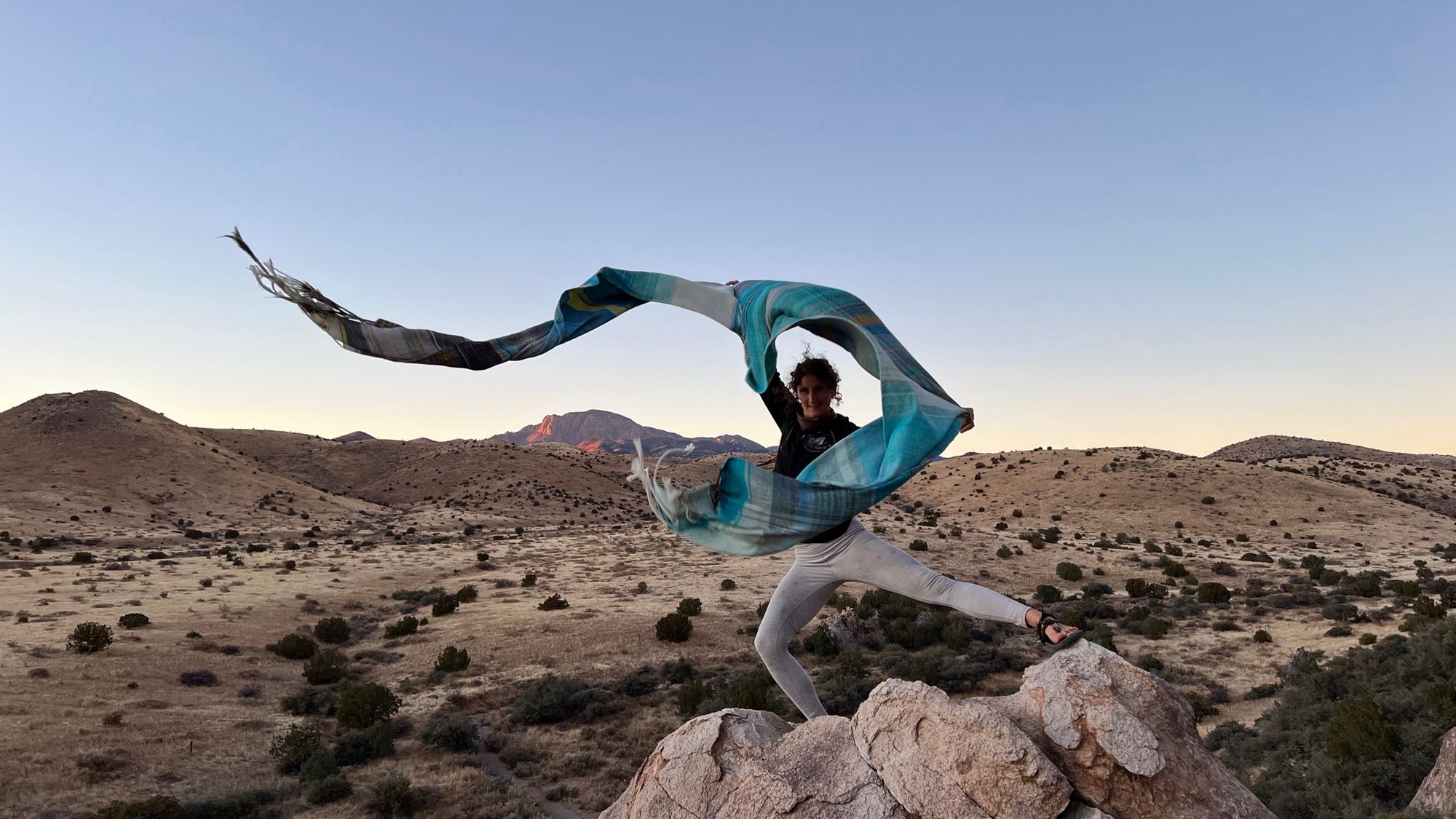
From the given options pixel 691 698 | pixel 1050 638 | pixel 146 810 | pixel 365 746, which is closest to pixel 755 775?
pixel 1050 638

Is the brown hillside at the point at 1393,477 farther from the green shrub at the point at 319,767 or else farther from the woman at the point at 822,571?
the green shrub at the point at 319,767

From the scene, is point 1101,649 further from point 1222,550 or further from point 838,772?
point 1222,550

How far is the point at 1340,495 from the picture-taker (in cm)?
6481

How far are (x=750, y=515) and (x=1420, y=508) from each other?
8661 centimetres

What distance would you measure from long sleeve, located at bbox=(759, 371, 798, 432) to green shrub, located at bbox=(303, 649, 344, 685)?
19458 millimetres

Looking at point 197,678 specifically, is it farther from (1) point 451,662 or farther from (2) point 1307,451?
(2) point 1307,451

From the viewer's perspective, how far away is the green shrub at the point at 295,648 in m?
22.3

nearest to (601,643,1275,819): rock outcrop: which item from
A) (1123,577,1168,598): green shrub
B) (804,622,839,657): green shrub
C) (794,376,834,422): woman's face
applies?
(794,376,834,422): woman's face

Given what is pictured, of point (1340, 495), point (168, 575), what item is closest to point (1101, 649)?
point (168, 575)

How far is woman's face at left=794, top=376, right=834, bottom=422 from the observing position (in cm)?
573

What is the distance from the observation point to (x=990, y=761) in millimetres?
4719

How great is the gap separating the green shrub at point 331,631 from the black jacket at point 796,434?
24870 mm

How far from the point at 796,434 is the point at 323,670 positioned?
790 inches

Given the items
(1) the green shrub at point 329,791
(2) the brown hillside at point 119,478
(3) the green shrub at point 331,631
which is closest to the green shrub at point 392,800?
(1) the green shrub at point 329,791
